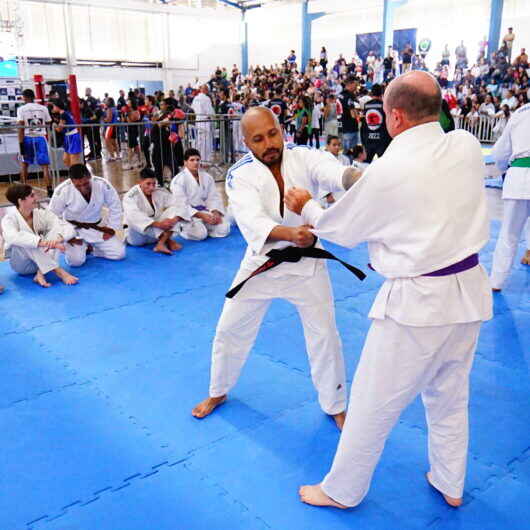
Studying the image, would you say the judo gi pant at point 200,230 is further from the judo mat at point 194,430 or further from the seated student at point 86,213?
the judo mat at point 194,430

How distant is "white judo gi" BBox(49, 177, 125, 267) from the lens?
17.3ft

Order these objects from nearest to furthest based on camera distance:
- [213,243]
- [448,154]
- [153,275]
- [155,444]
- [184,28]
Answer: [448,154], [155,444], [153,275], [213,243], [184,28]

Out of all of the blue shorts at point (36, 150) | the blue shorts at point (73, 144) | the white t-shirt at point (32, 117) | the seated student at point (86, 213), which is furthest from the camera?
the blue shorts at point (73, 144)

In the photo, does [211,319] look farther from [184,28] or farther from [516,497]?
[184,28]

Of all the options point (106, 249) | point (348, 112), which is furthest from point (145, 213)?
point (348, 112)

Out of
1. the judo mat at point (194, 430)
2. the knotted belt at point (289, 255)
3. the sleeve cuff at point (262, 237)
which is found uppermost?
the sleeve cuff at point (262, 237)

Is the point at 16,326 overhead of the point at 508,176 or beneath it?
beneath

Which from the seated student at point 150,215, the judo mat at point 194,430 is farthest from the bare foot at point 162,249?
the judo mat at point 194,430

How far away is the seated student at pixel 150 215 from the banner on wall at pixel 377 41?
17020mm

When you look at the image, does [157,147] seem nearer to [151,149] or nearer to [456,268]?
[151,149]

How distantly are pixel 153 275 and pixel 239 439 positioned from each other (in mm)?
2767

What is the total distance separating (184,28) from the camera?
24969mm

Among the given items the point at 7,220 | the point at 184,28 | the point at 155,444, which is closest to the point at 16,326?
the point at 7,220

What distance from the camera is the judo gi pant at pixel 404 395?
1865 millimetres
